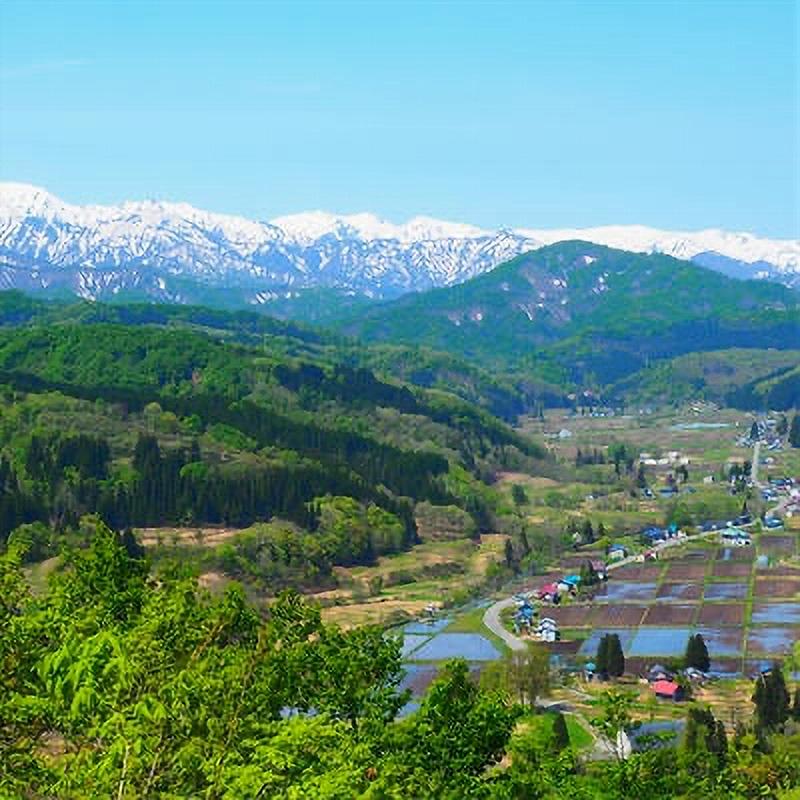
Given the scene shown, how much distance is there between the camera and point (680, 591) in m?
112

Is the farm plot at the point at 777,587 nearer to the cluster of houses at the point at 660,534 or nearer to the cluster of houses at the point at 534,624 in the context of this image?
the cluster of houses at the point at 534,624

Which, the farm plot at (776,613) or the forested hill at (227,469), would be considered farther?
the forested hill at (227,469)

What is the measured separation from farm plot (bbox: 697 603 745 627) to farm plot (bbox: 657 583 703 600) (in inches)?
154

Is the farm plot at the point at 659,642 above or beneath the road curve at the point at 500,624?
above

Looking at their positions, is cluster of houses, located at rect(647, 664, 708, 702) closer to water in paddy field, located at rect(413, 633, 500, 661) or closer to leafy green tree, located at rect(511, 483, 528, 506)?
water in paddy field, located at rect(413, 633, 500, 661)

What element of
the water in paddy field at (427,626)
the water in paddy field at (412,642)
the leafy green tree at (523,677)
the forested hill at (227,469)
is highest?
the forested hill at (227,469)

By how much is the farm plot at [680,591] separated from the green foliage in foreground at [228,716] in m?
76.4

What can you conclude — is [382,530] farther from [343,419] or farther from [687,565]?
[343,419]

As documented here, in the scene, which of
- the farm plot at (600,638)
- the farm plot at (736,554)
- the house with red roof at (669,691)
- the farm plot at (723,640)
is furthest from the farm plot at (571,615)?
the farm plot at (736,554)

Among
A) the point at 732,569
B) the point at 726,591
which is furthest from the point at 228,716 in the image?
the point at 732,569

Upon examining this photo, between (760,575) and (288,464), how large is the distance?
5942 centimetres

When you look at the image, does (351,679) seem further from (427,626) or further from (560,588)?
(560,588)

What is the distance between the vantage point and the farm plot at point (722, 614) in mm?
98750

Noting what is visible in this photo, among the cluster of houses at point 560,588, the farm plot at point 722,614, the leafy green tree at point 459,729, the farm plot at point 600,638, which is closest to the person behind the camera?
the leafy green tree at point 459,729
